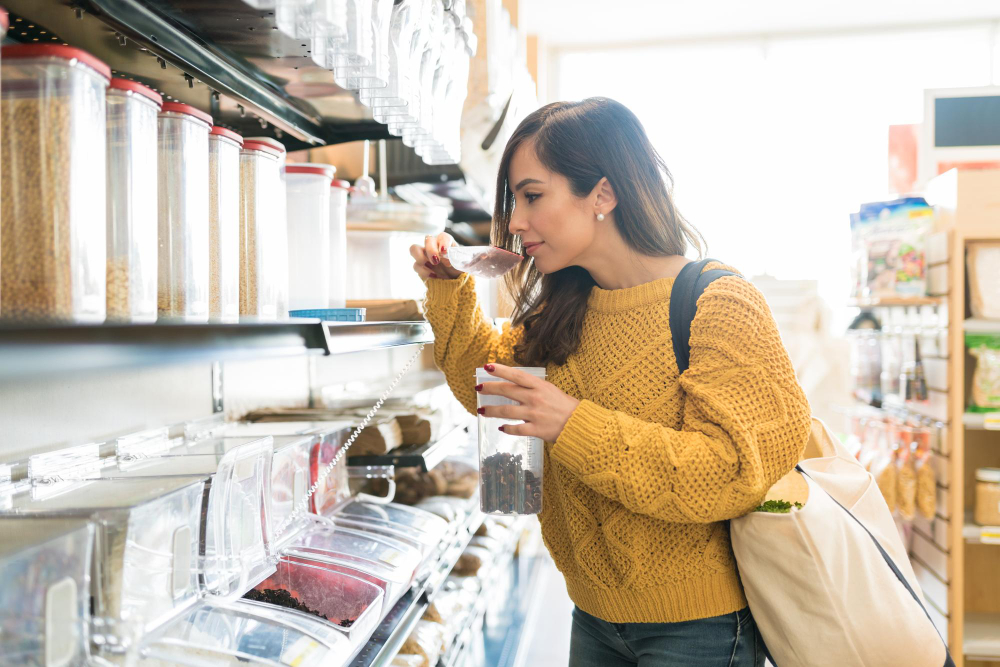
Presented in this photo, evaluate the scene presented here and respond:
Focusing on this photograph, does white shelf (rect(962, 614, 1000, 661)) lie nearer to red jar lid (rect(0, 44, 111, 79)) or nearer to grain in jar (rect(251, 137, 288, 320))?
grain in jar (rect(251, 137, 288, 320))

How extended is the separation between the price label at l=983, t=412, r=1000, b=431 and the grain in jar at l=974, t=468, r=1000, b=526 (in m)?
0.23

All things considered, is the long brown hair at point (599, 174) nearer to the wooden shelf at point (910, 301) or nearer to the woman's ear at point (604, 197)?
the woman's ear at point (604, 197)

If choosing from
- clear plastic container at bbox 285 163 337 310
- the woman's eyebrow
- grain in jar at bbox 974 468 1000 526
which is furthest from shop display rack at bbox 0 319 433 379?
grain in jar at bbox 974 468 1000 526

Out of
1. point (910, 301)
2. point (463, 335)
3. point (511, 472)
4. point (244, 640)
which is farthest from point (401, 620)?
point (910, 301)

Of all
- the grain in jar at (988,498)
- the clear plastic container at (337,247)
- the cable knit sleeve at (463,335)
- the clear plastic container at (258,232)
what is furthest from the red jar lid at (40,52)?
the grain in jar at (988,498)

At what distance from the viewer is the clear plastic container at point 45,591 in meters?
0.73

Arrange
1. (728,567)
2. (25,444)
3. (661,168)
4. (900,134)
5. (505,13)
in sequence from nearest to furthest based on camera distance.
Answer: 1. (25,444)
2. (728,567)
3. (661,168)
4. (505,13)
5. (900,134)

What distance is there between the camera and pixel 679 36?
5.68 m

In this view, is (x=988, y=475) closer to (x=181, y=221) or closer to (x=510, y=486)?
(x=510, y=486)

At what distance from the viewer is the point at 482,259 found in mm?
1613

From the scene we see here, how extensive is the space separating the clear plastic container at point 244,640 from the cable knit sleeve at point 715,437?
19.4 inches

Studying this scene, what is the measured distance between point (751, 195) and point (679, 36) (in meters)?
1.32

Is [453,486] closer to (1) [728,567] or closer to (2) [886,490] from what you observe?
(1) [728,567]

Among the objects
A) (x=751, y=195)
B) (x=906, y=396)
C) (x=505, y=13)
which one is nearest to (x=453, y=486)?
(x=505, y=13)
